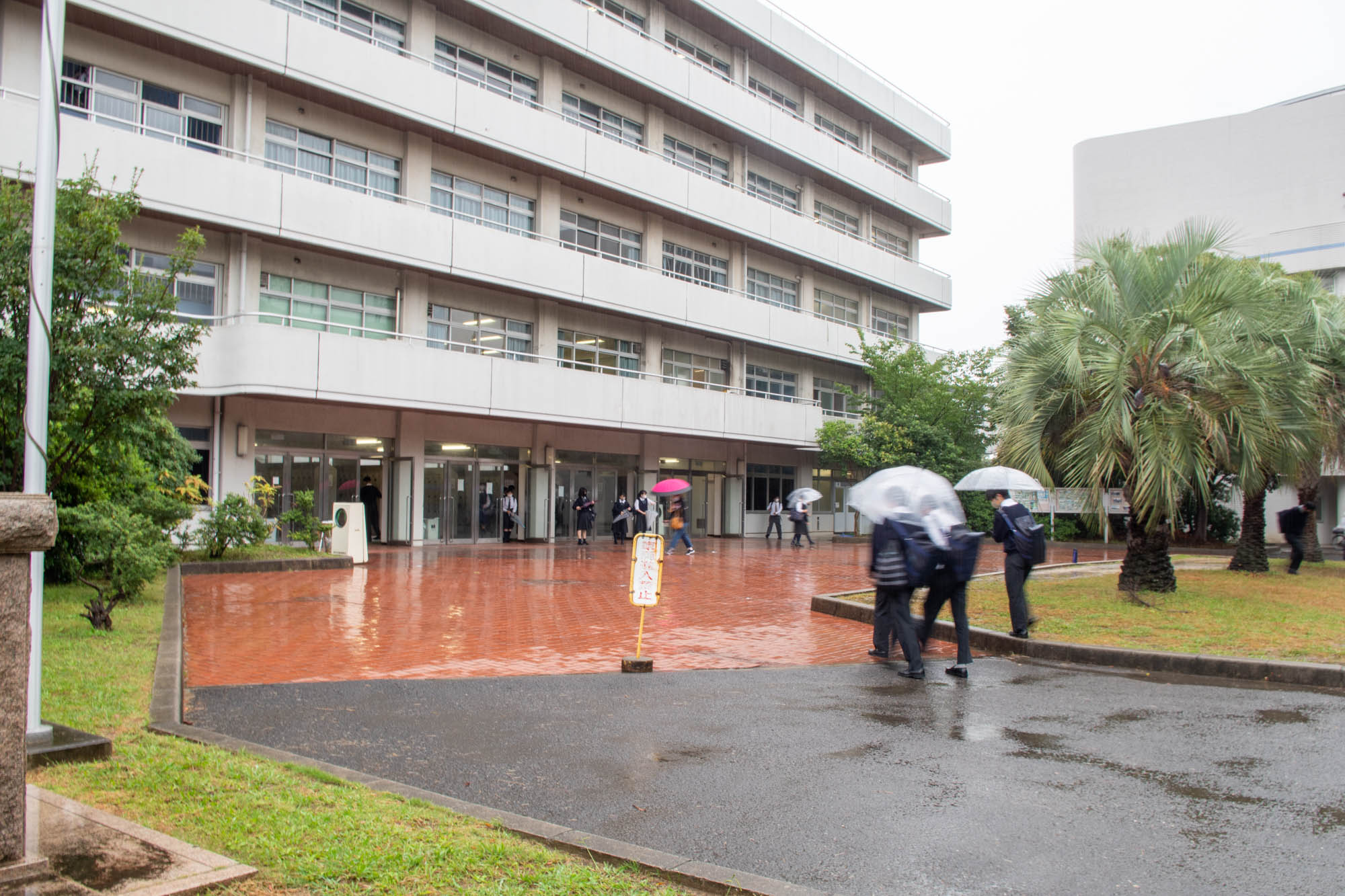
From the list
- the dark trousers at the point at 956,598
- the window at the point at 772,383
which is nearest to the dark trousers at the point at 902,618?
the dark trousers at the point at 956,598

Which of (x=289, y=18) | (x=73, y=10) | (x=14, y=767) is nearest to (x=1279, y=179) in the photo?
(x=289, y=18)

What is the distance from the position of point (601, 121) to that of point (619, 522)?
501 inches

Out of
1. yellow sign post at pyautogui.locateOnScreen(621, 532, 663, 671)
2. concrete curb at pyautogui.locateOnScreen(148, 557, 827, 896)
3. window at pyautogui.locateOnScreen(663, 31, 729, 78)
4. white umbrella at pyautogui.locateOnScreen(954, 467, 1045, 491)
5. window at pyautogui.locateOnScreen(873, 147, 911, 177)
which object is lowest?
concrete curb at pyautogui.locateOnScreen(148, 557, 827, 896)

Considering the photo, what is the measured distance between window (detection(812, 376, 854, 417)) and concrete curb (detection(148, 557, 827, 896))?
35.4m

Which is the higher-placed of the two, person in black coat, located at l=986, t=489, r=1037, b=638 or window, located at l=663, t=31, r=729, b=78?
window, located at l=663, t=31, r=729, b=78

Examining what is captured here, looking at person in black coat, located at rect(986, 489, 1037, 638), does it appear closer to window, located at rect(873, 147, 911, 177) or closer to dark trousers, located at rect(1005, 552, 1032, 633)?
dark trousers, located at rect(1005, 552, 1032, 633)

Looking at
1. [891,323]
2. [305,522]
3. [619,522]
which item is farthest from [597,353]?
[891,323]

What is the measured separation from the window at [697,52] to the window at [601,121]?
12.4 ft

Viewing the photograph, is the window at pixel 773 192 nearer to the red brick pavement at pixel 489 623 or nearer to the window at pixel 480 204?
the window at pixel 480 204

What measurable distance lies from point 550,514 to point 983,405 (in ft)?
62.6

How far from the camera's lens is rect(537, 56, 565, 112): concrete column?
29.2 meters

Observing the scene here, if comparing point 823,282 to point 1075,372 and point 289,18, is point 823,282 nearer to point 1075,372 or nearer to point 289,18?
point 289,18

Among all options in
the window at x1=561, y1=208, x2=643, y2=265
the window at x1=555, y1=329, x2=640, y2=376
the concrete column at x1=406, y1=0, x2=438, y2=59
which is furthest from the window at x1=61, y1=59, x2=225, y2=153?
the window at x1=555, y1=329, x2=640, y2=376

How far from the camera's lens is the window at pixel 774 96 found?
1490 inches
